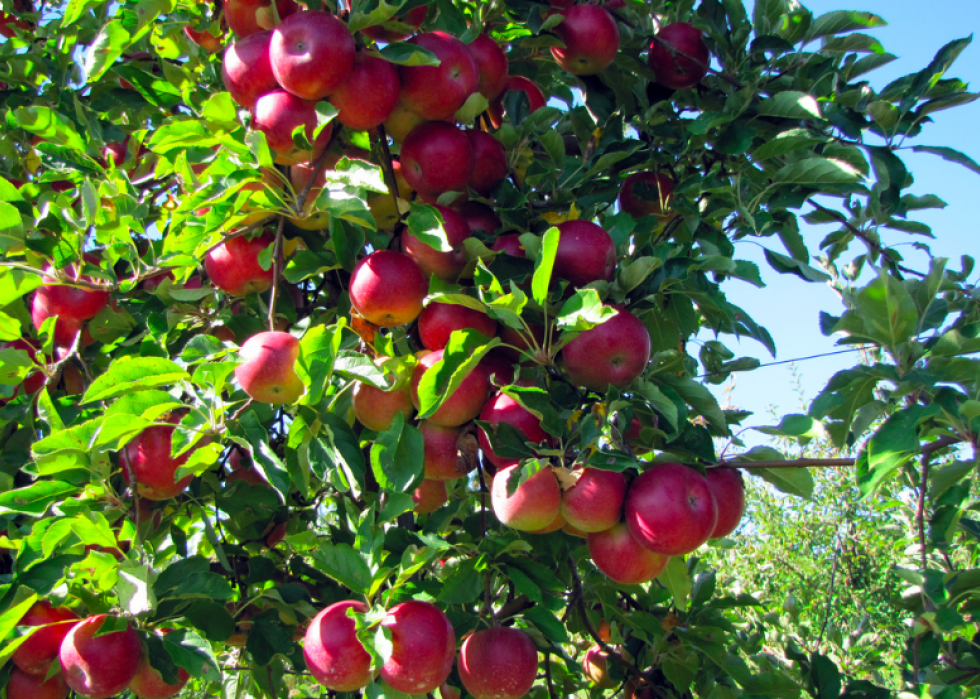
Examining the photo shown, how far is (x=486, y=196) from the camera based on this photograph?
5.07ft

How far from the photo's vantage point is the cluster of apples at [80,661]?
4.30 feet

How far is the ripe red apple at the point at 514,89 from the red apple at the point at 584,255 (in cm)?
59

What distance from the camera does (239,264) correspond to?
1509mm

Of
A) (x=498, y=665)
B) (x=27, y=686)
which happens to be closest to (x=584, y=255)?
(x=498, y=665)

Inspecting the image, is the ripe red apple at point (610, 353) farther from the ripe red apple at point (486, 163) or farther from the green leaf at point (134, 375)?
the green leaf at point (134, 375)

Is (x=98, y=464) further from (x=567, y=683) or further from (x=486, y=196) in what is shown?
(x=567, y=683)

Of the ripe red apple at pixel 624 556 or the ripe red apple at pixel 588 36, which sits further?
the ripe red apple at pixel 588 36

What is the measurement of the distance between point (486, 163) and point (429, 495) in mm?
748

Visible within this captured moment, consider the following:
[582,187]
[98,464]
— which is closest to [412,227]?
[582,187]

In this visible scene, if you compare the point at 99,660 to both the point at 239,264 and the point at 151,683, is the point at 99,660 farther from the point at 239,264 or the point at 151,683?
the point at 239,264

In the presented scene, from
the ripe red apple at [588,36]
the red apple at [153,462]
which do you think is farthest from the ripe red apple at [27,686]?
the ripe red apple at [588,36]

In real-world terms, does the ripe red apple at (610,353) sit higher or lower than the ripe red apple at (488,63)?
lower

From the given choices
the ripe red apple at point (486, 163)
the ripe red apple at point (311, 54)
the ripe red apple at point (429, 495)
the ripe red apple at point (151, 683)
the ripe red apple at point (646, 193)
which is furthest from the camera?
the ripe red apple at point (646, 193)

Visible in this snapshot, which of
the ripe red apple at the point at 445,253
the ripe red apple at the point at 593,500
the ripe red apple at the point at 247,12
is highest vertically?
the ripe red apple at the point at 247,12
